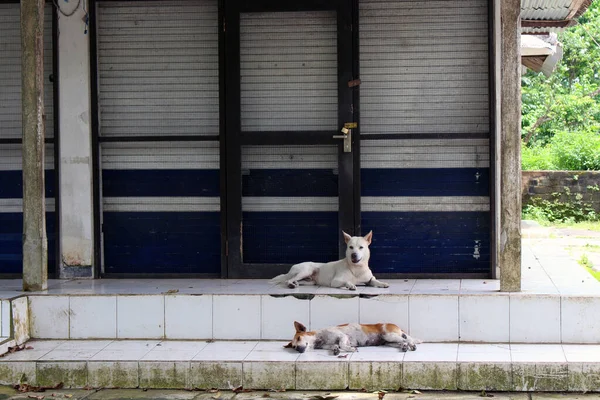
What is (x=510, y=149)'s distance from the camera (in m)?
7.81

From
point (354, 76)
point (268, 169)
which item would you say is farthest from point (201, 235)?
point (354, 76)

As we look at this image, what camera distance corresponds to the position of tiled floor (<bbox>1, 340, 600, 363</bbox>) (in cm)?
690

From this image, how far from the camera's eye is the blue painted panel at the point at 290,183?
912 cm

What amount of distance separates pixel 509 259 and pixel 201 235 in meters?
3.08

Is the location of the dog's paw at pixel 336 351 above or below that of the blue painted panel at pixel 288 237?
below

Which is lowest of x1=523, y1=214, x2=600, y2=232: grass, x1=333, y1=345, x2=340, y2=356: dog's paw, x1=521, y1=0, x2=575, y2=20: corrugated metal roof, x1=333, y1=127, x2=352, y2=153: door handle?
x1=333, y1=345, x2=340, y2=356: dog's paw

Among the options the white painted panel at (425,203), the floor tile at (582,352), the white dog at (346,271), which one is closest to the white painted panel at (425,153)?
the white painted panel at (425,203)

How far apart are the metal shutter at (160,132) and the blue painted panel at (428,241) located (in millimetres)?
1604

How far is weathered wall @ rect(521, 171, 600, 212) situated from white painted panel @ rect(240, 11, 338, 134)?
11.9 meters

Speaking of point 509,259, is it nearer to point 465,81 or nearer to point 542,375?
point 542,375

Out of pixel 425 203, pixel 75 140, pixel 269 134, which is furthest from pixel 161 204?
pixel 425 203

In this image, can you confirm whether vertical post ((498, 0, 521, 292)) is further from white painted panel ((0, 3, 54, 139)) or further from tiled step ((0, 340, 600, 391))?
white painted panel ((0, 3, 54, 139))

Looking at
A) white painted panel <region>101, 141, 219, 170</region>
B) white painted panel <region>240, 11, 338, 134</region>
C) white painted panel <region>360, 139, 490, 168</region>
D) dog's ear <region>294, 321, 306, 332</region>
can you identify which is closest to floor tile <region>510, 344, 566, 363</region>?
dog's ear <region>294, 321, 306, 332</region>

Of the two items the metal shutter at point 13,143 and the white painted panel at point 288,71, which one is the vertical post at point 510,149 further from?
the metal shutter at point 13,143
